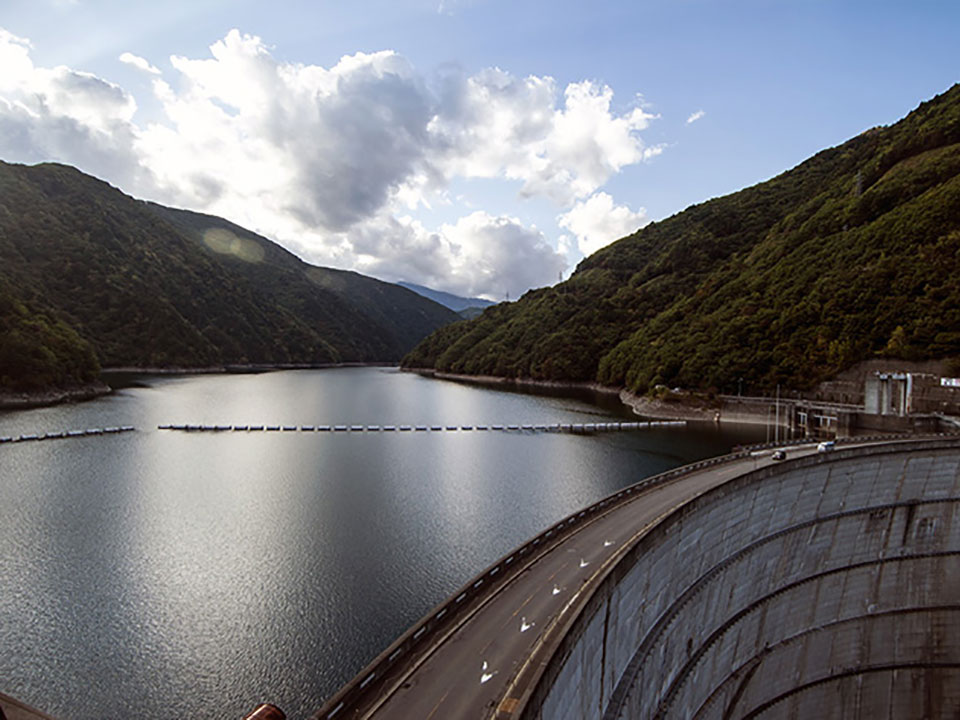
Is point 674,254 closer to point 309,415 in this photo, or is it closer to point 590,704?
point 309,415

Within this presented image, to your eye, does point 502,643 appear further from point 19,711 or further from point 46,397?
point 46,397

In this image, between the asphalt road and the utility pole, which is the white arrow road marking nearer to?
the asphalt road

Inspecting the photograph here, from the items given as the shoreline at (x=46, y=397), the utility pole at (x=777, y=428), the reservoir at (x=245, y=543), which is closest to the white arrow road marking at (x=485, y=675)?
the reservoir at (x=245, y=543)

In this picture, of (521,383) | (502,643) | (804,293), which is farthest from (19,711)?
(521,383)

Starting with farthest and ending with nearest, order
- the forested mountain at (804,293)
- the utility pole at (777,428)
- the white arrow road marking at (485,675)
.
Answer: the forested mountain at (804,293) < the utility pole at (777,428) < the white arrow road marking at (485,675)

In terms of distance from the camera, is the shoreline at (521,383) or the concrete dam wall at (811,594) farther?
the shoreline at (521,383)

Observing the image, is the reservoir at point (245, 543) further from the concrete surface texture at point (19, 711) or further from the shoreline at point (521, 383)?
the shoreline at point (521, 383)
